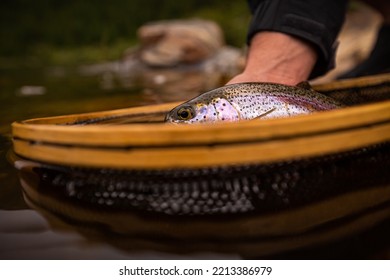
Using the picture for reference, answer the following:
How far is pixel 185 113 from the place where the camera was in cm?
136

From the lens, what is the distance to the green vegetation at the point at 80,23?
46.0ft

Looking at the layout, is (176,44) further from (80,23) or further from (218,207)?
(80,23)

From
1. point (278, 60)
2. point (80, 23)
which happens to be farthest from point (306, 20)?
point (80, 23)

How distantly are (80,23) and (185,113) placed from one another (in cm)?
1618

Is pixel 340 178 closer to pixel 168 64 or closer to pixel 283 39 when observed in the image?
pixel 283 39

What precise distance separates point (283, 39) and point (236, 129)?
36.1 inches

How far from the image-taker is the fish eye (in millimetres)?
1351

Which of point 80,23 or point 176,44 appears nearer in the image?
point 176,44

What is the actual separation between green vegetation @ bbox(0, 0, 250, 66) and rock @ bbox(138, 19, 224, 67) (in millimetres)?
4275

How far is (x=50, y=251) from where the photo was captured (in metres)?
0.94

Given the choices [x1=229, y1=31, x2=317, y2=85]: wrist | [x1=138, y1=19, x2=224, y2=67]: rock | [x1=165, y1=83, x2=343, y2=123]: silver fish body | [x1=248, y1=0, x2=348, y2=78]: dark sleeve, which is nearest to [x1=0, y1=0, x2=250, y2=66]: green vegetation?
[x1=138, y1=19, x2=224, y2=67]: rock

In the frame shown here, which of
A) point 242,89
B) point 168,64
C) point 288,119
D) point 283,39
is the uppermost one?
point 168,64

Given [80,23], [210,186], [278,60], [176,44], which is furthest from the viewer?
[80,23]

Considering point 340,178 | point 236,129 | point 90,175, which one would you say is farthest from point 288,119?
point 90,175
